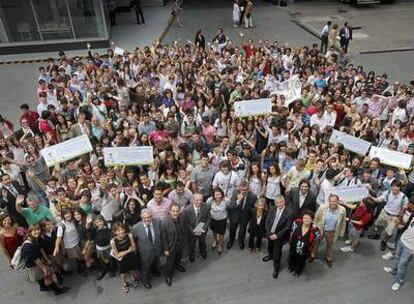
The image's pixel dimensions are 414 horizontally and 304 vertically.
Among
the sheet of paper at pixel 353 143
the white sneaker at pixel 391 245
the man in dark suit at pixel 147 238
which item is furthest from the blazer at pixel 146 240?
the sheet of paper at pixel 353 143

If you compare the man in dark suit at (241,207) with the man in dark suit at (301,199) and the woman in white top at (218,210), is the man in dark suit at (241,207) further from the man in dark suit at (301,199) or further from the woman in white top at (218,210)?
the man in dark suit at (301,199)

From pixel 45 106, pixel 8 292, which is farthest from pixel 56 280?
pixel 45 106

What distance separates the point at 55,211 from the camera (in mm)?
6754

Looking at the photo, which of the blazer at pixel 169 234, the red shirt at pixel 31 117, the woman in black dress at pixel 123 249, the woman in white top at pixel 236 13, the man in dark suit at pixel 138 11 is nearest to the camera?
the woman in black dress at pixel 123 249

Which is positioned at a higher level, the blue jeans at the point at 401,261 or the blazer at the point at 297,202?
the blazer at the point at 297,202

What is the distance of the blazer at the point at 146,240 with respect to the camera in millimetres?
6184

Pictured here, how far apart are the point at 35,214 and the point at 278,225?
4472 millimetres

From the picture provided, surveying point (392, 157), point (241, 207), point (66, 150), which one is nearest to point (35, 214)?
point (66, 150)

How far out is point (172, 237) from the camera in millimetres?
6383

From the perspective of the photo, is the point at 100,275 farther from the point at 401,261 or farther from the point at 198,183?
the point at 401,261

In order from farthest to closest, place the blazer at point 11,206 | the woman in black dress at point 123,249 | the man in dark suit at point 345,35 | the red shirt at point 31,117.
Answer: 1. the man in dark suit at point 345,35
2. the red shirt at point 31,117
3. the blazer at point 11,206
4. the woman in black dress at point 123,249

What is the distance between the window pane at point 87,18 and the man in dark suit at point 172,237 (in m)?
15.8

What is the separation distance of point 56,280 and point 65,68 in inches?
335

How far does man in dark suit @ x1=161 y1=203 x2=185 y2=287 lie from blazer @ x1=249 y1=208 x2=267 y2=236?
1.36 meters
